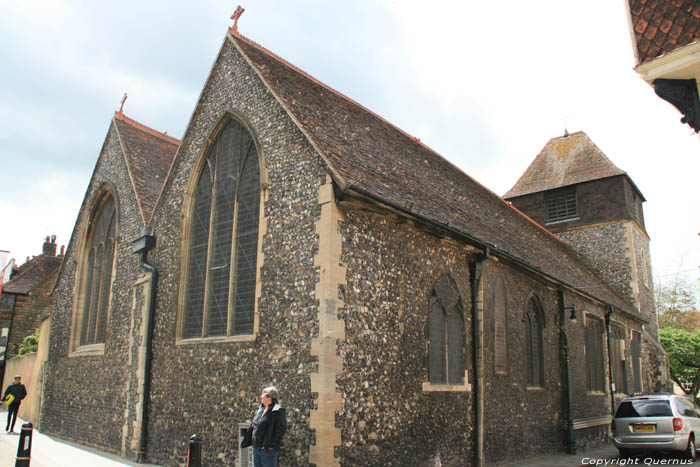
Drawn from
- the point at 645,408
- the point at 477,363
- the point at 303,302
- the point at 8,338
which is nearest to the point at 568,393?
the point at 645,408

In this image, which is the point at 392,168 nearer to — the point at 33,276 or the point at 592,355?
the point at 592,355

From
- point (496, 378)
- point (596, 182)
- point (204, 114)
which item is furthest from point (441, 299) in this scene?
point (596, 182)

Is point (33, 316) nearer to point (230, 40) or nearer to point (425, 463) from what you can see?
point (230, 40)

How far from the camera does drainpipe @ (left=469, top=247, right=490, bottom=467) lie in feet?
35.2

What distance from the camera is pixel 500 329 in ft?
41.0

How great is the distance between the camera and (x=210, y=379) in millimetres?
9953

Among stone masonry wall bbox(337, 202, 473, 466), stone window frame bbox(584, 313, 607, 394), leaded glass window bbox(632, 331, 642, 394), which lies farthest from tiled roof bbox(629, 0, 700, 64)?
leaded glass window bbox(632, 331, 642, 394)

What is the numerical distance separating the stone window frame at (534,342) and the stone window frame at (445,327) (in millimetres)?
3291

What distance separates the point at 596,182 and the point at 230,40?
18554mm

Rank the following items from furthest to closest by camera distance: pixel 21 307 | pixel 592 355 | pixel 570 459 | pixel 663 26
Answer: pixel 21 307 → pixel 592 355 → pixel 570 459 → pixel 663 26

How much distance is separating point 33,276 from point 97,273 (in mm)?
21189

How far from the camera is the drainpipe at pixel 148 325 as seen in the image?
1137 cm

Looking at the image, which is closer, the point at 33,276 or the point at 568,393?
the point at 568,393

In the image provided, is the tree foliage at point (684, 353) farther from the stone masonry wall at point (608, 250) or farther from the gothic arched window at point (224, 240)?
the gothic arched window at point (224, 240)
